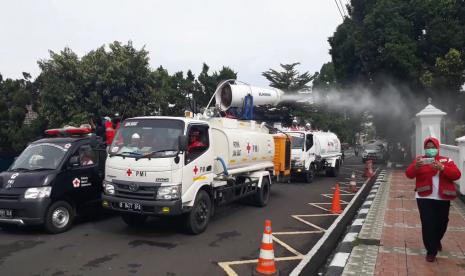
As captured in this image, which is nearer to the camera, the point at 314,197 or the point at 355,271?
the point at 355,271

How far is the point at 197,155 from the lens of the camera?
330 inches

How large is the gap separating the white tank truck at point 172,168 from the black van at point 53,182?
3.20ft

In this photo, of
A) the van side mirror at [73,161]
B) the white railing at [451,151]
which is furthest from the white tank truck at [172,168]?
the white railing at [451,151]

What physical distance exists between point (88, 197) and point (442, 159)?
7094mm

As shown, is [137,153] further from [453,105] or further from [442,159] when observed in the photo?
→ [453,105]

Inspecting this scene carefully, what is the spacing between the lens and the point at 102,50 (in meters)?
22.9

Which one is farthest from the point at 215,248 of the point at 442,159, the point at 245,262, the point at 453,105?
the point at 453,105

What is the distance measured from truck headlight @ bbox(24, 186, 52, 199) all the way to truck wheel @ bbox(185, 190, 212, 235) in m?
2.77

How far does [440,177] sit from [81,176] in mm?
6953

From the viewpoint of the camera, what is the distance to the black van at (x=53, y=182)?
25.6ft

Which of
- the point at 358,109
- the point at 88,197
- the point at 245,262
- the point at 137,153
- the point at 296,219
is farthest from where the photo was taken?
the point at 358,109

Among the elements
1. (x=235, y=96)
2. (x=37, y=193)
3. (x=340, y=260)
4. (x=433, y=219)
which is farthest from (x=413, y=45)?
(x=37, y=193)

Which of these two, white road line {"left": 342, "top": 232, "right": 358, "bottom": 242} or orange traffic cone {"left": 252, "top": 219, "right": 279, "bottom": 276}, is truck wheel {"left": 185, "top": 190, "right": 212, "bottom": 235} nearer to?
orange traffic cone {"left": 252, "top": 219, "right": 279, "bottom": 276}

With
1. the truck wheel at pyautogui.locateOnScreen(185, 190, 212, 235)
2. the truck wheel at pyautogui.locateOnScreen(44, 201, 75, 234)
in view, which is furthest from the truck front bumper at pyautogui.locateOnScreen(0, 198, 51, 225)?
the truck wheel at pyautogui.locateOnScreen(185, 190, 212, 235)
